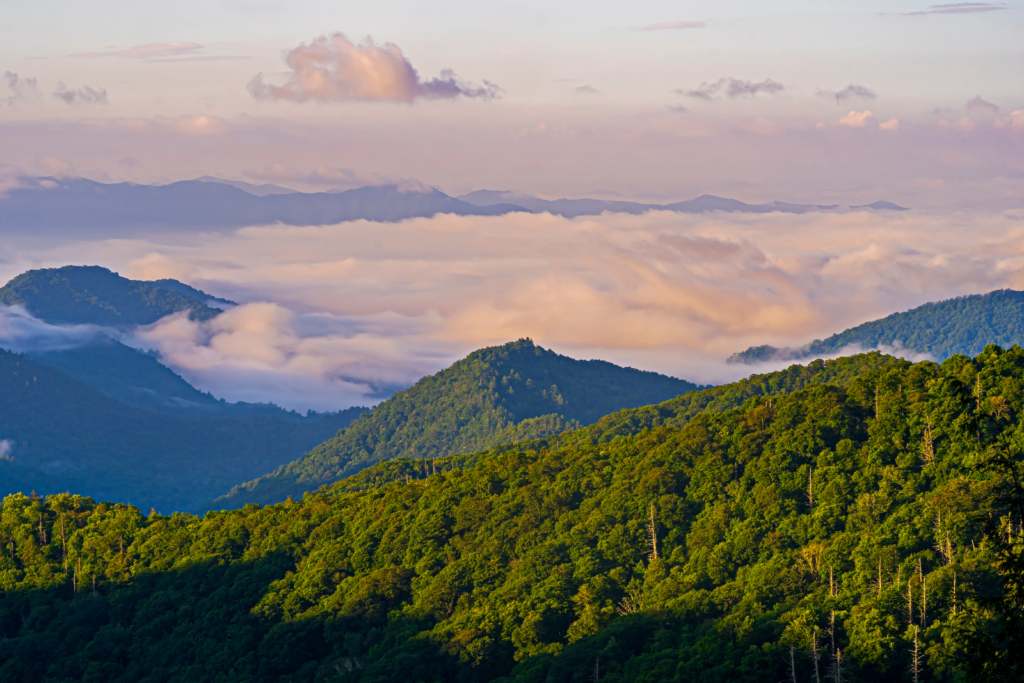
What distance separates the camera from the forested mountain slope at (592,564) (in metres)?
94.9

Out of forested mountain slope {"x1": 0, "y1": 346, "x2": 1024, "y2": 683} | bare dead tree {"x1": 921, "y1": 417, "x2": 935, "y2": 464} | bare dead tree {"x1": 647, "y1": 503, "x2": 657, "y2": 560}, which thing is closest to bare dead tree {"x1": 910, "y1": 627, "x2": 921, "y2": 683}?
forested mountain slope {"x1": 0, "y1": 346, "x2": 1024, "y2": 683}

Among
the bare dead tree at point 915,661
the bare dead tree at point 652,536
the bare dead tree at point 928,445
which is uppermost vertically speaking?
the bare dead tree at point 928,445

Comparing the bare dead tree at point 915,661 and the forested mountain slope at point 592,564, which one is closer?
the bare dead tree at point 915,661

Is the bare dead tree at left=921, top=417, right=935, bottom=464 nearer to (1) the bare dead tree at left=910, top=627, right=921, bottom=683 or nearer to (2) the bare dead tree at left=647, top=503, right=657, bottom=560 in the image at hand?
(2) the bare dead tree at left=647, top=503, right=657, bottom=560

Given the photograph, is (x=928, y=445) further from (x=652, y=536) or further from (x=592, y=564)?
(x=592, y=564)

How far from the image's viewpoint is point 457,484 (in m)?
139

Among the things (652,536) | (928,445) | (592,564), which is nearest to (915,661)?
(928,445)

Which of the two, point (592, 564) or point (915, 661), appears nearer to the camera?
point (915, 661)

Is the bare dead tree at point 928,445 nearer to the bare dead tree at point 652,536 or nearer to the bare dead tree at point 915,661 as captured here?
the bare dead tree at point 652,536

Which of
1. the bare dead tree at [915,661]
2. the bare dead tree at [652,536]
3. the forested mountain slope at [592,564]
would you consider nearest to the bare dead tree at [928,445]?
the forested mountain slope at [592,564]

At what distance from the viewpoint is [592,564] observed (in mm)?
116750

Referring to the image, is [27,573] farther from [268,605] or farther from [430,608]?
[430,608]

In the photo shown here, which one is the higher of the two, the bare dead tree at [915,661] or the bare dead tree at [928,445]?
the bare dead tree at [928,445]

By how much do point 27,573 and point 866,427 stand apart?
300 feet
